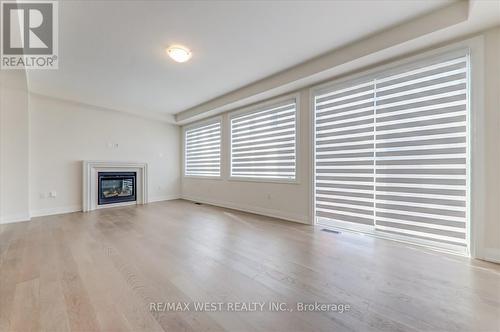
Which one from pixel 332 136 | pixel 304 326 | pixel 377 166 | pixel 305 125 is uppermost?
pixel 305 125

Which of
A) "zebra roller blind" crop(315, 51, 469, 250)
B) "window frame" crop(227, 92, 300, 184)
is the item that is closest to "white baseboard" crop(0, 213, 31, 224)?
"window frame" crop(227, 92, 300, 184)

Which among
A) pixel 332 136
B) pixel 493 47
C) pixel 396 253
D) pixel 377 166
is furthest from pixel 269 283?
pixel 493 47

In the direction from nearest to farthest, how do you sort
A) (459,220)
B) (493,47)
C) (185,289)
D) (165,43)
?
(185,289) → (493,47) → (459,220) → (165,43)

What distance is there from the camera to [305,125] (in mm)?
3955

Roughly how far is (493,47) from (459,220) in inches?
76.8

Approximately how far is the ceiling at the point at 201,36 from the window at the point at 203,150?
1885mm

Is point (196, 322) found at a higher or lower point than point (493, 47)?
lower

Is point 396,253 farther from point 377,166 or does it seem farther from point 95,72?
point 95,72

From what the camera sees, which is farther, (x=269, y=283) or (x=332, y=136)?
(x=332, y=136)

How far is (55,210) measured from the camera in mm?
4750

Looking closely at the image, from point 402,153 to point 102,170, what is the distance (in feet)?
20.8

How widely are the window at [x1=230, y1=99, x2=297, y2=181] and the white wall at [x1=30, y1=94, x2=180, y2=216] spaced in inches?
111

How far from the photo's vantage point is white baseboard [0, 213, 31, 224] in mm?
3935

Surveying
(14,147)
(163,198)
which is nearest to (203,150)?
(163,198)
